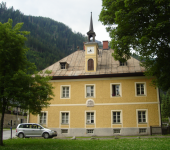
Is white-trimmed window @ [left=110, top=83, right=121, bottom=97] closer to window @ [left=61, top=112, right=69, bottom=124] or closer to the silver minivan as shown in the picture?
window @ [left=61, top=112, right=69, bottom=124]

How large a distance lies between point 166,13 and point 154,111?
11392mm

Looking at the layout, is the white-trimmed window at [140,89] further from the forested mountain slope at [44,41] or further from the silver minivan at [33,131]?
the forested mountain slope at [44,41]

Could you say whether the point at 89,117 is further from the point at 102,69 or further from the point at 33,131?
the point at 33,131

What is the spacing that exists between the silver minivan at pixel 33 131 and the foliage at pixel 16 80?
6.85 meters

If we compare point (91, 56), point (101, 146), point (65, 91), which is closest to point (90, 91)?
point (65, 91)

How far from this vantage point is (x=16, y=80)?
12.6 m

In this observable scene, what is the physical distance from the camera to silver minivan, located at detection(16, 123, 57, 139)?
19.8 meters

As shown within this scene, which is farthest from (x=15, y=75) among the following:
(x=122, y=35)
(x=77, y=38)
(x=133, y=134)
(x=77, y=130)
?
(x=77, y=38)

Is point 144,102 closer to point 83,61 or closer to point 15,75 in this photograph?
point 83,61

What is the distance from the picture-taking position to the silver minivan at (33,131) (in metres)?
19.8

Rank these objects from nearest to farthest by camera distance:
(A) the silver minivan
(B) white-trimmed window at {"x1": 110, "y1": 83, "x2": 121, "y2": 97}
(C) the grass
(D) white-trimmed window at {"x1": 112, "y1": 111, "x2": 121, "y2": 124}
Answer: (C) the grass < (A) the silver minivan < (D) white-trimmed window at {"x1": 112, "y1": 111, "x2": 121, "y2": 124} < (B) white-trimmed window at {"x1": 110, "y1": 83, "x2": 121, "y2": 97}

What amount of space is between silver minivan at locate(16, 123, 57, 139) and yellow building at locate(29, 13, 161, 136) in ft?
11.0

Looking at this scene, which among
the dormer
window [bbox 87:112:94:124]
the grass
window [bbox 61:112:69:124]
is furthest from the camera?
the dormer

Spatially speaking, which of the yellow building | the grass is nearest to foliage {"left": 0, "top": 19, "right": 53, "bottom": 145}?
the grass
